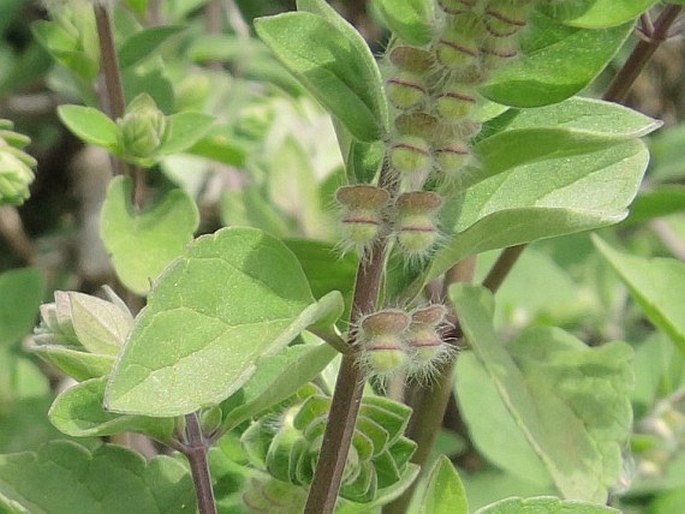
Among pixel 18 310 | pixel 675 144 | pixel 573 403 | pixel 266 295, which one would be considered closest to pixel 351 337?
pixel 266 295

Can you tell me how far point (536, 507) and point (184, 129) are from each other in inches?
26.2

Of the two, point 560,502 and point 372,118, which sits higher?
point 372,118

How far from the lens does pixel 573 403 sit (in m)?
1.14

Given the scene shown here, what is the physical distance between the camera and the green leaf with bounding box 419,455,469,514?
854 mm

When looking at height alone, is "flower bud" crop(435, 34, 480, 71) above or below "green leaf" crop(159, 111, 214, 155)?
above

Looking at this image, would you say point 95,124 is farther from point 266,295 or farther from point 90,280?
point 90,280

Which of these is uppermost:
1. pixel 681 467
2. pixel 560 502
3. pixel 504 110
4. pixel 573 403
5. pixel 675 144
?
pixel 504 110

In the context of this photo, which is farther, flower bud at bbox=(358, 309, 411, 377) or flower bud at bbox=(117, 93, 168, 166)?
flower bud at bbox=(117, 93, 168, 166)

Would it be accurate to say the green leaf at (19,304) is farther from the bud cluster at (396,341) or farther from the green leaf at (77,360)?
the bud cluster at (396,341)

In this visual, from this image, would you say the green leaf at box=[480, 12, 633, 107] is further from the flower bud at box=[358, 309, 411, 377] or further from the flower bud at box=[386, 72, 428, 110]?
the flower bud at box=[358, 309, 411, 377]

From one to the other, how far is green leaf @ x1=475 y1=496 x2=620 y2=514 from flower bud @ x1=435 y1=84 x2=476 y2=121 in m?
0.31

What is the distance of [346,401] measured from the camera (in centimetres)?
81

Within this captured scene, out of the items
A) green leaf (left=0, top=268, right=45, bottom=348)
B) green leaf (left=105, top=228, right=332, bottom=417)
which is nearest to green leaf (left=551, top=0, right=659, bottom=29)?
green leaf (left=105, top=228, right=332, bottom=417)

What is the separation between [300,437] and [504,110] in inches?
12.4
